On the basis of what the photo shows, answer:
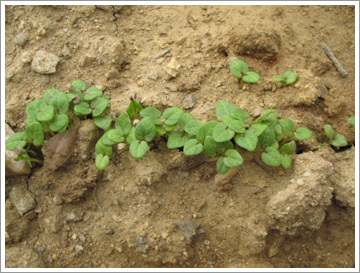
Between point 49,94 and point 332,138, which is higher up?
point 49,94

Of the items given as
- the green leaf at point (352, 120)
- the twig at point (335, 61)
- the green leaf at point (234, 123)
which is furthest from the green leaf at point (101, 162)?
the twig at point (335, 61)

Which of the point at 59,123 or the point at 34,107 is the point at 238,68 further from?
the point at 34,107

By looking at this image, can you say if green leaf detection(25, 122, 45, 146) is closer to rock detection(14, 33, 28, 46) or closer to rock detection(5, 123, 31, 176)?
rock detection(5, 123, 31, 176)

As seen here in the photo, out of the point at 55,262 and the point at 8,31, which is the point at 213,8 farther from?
the point at 55,262

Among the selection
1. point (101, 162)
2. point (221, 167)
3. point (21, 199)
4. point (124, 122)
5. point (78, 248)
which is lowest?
point (78, 248)

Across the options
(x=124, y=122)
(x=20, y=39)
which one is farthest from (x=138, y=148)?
(x=20, y=39)

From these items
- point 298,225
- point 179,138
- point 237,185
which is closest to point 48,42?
point 179,138

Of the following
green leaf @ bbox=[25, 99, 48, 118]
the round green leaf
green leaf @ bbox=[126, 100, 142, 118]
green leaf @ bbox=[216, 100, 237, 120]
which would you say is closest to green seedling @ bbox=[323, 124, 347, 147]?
green leaf @ bbox=[216, 100, 237, 120]
